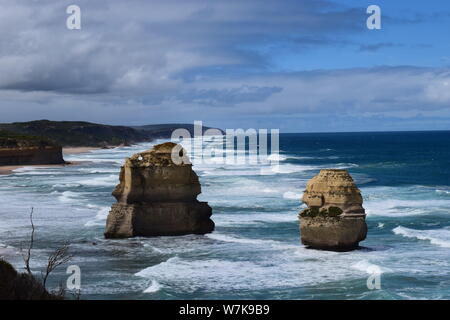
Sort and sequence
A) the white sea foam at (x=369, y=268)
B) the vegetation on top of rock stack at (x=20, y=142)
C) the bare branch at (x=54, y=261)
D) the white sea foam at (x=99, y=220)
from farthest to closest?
the vegetation on top of rock stack at (x=20, y=142), the white sea foam at (x=99, y=220), the white sea foam at (x=369, y=268), the bare branch at (x=54, y=261)

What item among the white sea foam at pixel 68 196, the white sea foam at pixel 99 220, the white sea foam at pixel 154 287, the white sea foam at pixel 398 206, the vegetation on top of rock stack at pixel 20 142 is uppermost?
the vegetation on top of rock stack at pixel 20 142

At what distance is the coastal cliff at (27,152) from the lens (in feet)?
307

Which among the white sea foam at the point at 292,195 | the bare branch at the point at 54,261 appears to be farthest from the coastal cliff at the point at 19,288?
the white sea foam at the point at 292,195

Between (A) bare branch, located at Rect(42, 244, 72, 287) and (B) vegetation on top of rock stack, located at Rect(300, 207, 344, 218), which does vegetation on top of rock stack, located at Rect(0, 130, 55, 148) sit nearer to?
(A) bare branch, located at Rect(42, 244, 72, 287)

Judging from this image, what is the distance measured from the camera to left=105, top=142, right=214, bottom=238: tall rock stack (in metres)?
33.3

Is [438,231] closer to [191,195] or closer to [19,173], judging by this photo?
[191,195]

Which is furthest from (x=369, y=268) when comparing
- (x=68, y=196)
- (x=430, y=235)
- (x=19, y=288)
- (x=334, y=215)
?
(x=68, y=196)

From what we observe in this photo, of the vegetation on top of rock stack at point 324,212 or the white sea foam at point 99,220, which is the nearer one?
the vegetation on top of rock stack at point 324,212

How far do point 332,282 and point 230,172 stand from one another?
5171cm

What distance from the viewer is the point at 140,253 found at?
30.0m

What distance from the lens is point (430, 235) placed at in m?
34.4

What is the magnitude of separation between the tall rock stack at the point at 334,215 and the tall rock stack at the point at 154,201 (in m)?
6.61

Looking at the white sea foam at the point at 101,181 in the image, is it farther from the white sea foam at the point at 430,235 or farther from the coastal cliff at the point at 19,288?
the coastal cliff at the point at 19,288
